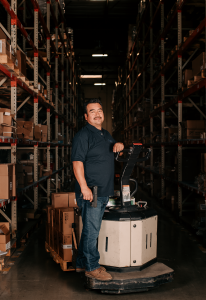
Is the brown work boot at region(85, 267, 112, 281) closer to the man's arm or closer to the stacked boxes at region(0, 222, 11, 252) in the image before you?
the man's arm

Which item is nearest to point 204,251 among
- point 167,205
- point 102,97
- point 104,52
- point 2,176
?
point 167,205

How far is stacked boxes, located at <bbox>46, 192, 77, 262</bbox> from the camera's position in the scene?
3.47 metres

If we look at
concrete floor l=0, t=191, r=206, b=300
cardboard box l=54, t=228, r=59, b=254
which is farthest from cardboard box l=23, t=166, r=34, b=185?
cardboard box l=54, t=228, r=59, b=254

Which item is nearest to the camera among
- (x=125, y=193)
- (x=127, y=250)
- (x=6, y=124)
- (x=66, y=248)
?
(x=127, y=250)

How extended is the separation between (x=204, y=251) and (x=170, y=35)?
5866 mm

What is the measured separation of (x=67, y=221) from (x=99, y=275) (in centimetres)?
95

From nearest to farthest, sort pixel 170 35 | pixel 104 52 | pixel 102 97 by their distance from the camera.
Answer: pixel 170 35
pixel 104 52
pixel 102 97

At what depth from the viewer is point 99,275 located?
2.77 metres

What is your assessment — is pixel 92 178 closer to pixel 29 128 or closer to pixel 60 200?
pixel 60 200

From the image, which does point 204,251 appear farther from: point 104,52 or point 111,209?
point 104,52

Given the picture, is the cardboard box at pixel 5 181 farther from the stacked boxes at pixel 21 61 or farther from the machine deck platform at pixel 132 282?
the stacked boxes at pixel 21 61

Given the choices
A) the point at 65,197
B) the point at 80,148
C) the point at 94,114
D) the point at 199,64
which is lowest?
the point at 65,197

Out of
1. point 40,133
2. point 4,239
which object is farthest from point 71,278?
point 40,133

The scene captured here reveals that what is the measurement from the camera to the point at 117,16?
1391 cm
